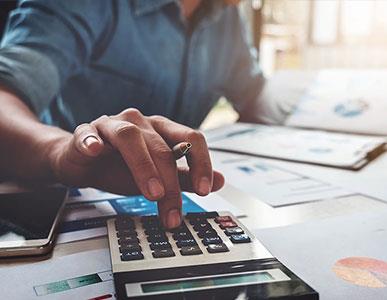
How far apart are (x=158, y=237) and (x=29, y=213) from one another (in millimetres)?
147

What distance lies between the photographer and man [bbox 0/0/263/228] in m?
0.46

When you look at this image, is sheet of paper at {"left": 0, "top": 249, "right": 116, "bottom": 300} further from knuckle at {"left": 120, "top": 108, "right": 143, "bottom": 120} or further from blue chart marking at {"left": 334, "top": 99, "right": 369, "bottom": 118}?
blue chart marking at {"left": 334, "top": 99, "right": 369, "bottom": 118}

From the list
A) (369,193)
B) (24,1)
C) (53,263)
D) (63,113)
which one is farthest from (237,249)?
(63,113)

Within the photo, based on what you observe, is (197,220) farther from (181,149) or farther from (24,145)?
(24,145)

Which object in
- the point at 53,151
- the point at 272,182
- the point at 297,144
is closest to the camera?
the point at 53,151

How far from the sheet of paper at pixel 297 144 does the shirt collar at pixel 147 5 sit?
10.3 inches

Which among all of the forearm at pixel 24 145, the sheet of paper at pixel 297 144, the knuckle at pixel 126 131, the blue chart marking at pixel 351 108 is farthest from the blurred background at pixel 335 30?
the knuckle at pixel 126 131

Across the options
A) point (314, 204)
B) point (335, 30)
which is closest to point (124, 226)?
point (314, 204)

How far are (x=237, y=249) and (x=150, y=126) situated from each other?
0.18 metres

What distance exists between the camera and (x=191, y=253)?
36 cm

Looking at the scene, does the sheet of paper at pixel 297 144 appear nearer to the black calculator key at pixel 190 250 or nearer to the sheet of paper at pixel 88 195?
the sheet of paper at pixel 88 195

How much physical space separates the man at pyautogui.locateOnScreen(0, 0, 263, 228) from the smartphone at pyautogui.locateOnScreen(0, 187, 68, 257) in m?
0.03

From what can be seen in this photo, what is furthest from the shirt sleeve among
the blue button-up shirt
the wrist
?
the wrist

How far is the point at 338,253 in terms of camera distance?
0.41 metres
